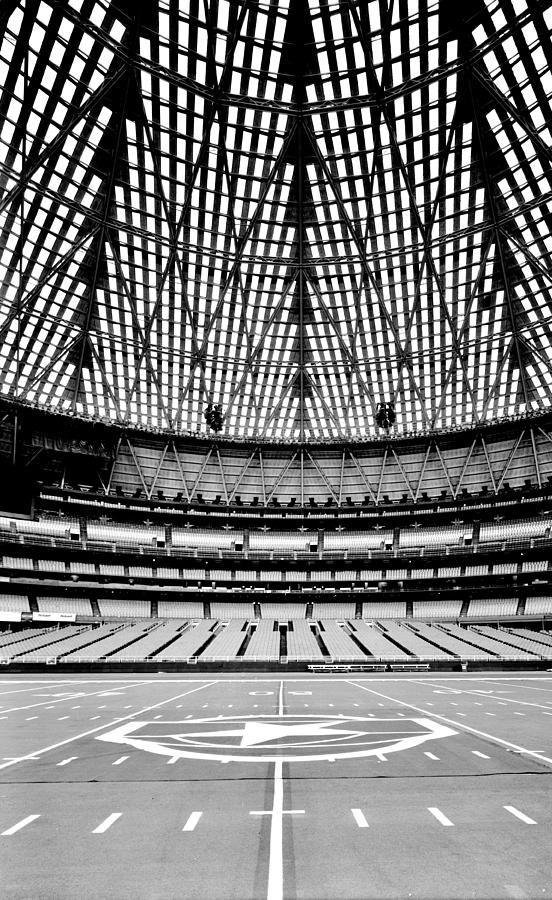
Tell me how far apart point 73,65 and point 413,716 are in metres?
45.1

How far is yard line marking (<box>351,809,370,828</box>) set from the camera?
10.0m

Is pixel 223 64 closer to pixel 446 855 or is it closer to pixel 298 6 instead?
pixel 298 6

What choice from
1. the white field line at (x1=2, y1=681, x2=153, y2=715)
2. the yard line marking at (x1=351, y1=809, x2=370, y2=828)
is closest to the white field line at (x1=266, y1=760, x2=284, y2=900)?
the yard line marking at (x1=351, y1=809, x2=370, y2=828)

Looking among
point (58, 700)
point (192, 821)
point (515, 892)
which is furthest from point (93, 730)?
point (515, 892)

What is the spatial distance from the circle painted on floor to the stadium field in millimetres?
83

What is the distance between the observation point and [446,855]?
862 cm

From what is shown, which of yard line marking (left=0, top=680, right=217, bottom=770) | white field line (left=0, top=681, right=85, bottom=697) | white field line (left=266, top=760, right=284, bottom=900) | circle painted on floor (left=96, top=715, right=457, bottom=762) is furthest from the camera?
white field line (left=0, top=681, right=85, bottom=697)

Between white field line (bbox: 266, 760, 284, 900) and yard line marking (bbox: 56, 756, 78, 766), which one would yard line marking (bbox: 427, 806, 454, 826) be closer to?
white field line (bbox: 266, 760, 284, 900)

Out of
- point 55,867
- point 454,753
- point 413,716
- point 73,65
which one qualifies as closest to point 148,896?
point 55,867

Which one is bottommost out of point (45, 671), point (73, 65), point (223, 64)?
point (45, 671)

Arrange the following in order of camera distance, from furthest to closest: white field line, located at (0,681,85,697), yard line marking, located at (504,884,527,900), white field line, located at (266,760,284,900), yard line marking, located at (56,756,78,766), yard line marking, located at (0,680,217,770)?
1. white field line, located at (0,681,85,697)
2. yard line marking, located at (0,680,217,770)
3. yard line marking, located at (56,756,78,766)
4. white field line, located at (266,760,284,900)
5. yard line marking, located at (504,884,527,900)

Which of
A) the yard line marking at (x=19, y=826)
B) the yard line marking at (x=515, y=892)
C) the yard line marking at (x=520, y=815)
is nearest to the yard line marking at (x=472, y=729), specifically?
the yard line marking at (x=520, y=815)

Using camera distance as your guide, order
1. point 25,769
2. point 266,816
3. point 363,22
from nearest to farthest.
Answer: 1. point 266,816
2. point 25,769
3. point 363,22

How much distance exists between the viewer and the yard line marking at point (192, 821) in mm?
9953
